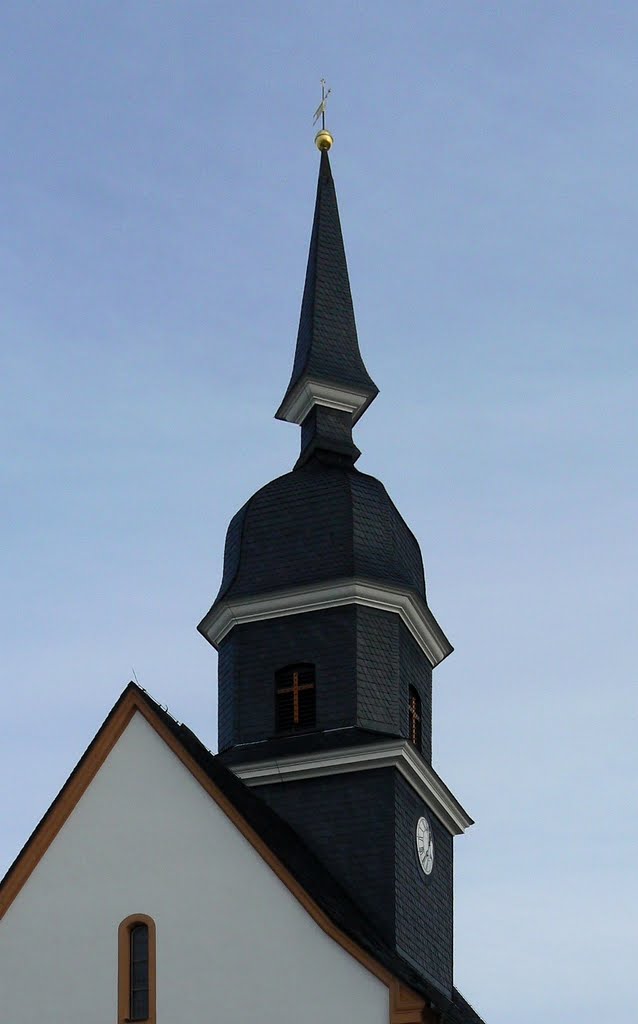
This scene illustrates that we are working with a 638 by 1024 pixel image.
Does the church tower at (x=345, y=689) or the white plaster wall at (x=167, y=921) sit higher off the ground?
the church tower at (x=345, y=689)

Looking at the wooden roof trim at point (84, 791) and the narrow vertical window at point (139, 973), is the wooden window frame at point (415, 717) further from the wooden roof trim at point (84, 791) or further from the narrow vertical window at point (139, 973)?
the narrow vertical window at point (139, 973)

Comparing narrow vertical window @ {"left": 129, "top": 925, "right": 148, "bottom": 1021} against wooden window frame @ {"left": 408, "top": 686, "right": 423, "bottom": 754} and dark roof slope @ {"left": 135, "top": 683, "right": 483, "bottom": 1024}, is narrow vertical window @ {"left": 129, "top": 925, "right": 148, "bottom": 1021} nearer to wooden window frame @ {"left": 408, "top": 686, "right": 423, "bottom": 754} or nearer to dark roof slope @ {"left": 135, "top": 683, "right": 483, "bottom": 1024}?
dark roof slope @ {"left": 135, "top": 683, "right": 483, "bottom": 1024}

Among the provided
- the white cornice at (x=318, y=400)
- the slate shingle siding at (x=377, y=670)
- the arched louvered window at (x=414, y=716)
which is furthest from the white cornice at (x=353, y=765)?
the white cornice at (x=318, y=400)

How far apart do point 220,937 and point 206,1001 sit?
0.80 metres

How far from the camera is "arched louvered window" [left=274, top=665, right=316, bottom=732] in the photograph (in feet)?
102

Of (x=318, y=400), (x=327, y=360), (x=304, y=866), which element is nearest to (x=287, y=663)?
(x=304, y=866)

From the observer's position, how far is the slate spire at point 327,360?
35.6 m

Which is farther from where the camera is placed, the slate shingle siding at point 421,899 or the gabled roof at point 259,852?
the slate shingle siding at point 421,899

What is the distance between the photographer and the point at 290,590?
105ft

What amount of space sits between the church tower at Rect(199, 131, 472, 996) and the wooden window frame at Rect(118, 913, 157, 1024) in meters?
3.57

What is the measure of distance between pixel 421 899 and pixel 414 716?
3.12 m

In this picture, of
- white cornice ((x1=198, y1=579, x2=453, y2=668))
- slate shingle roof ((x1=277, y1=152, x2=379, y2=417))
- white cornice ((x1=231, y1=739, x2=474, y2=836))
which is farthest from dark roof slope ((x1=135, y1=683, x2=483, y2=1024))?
slate shingle roof ((x1=277, y1=152, x2=379, y2=417))

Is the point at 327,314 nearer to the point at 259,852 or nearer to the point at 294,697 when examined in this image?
the point at 294,697

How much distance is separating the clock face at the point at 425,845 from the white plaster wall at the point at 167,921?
4400 mm
